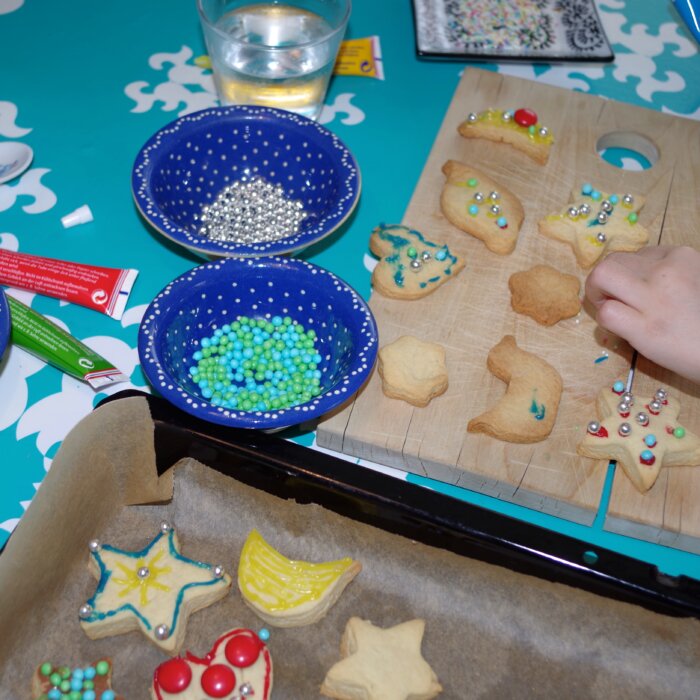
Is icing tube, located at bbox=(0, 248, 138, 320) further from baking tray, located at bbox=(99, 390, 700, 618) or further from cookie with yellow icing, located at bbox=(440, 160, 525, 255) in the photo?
cookie with yellow icing, located at bbox=(440, 160, 525, 255)

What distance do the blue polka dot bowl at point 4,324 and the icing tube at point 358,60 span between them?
0.64 m

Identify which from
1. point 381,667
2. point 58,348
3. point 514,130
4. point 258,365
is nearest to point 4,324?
point 58,348

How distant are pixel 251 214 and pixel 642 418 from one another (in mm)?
518

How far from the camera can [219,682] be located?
2.32 feet

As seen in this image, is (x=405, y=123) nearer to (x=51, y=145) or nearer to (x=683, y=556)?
(x=51, y=145)

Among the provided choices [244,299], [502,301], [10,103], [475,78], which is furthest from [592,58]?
[10,103]

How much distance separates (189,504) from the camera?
0.80 m

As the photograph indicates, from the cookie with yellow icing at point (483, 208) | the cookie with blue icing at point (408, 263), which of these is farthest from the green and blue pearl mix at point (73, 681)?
the cookie with yellow icing at point (483, 208)

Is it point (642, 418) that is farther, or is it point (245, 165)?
point (245, 165)

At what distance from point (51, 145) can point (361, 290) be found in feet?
1.61

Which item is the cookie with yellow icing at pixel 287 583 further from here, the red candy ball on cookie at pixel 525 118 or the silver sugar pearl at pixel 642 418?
the red candy ball on cookie at pixel 525 118

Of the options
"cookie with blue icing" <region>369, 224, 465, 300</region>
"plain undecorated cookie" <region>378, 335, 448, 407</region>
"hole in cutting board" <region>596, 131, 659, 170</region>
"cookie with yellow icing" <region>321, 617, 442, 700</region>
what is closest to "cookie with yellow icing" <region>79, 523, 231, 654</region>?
"cookie with yellow icing" <region>321, 617, 442, 700</region>

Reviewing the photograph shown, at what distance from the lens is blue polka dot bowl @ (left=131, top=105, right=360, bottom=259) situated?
3.26 ft

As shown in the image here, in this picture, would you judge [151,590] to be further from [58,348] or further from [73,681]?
[58,348]
